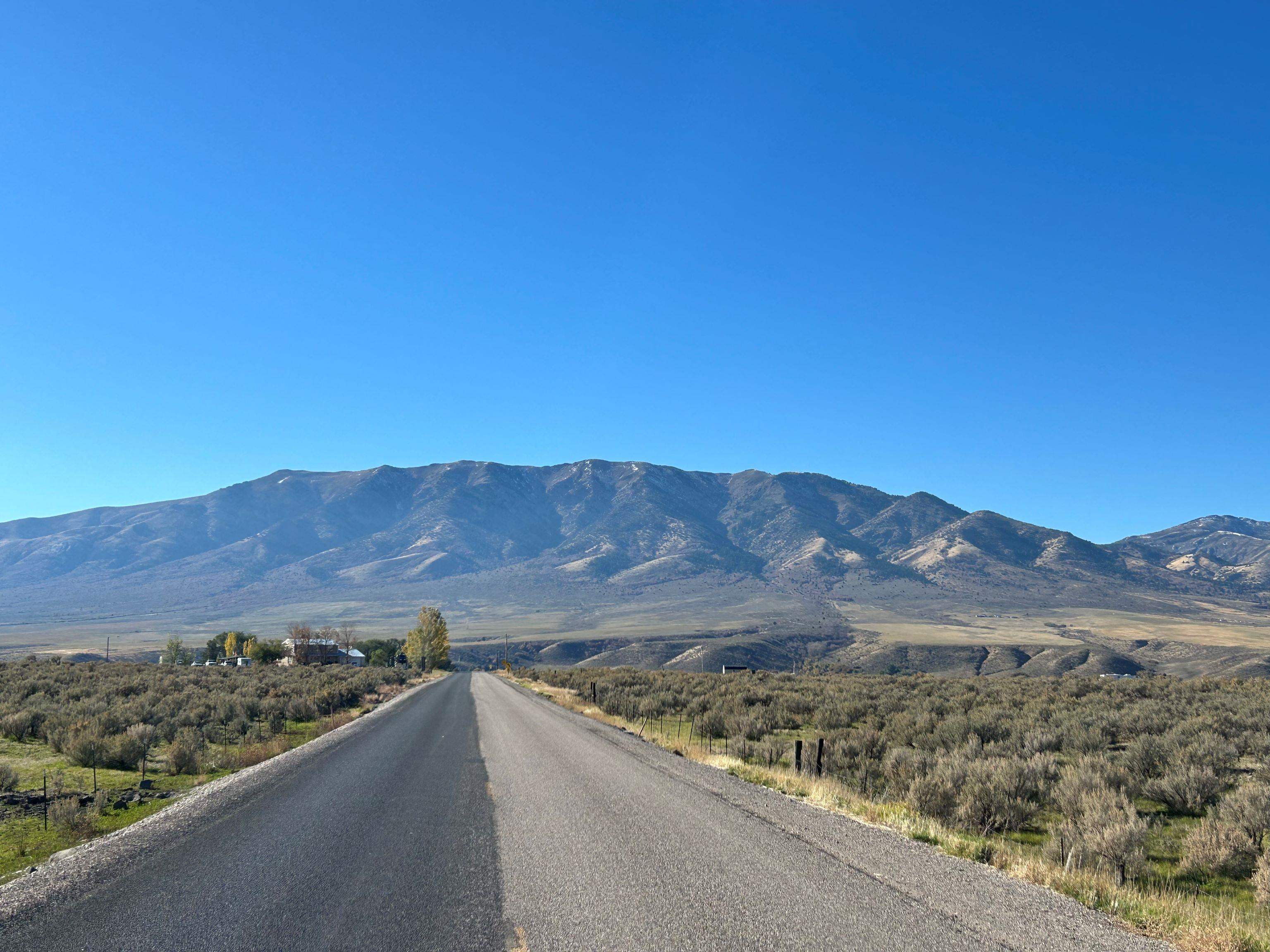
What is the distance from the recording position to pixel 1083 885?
7.82 metres

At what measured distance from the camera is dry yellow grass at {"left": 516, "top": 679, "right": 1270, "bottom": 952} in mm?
6445

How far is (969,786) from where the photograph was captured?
1213 centimetres

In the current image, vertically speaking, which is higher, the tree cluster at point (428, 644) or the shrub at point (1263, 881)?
the shrub at point (1263, 881)

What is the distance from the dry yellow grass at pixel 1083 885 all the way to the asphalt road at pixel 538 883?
1.13ft

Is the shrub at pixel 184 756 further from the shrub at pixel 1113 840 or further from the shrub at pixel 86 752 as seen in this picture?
the shrub at pixel 1113 840

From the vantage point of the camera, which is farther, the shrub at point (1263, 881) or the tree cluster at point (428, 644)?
the tree cluster at point (428, 644)

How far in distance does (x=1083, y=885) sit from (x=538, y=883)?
Answer: 19.6 feet

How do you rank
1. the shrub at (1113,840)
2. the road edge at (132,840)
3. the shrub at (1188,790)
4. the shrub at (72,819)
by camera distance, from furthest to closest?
1. the shrub at (1188,790)
2. the shrub at (72,819)
3. the shrub at (1113,840)
4. the road edge at (132,840)

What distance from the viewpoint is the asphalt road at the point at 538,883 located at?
6.42 metres

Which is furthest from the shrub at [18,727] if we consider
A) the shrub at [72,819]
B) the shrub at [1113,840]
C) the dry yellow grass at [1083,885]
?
the shrub at [1113,840]

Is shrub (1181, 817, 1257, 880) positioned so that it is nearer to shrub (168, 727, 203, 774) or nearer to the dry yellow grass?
the dry yellow grass

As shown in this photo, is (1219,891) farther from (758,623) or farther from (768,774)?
(758,623)

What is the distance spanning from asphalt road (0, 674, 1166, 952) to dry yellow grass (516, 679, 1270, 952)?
34 cm

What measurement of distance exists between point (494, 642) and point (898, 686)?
143m
